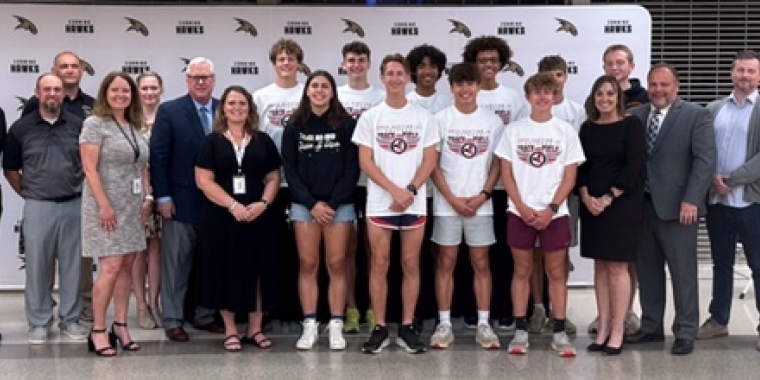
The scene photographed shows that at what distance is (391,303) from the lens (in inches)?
239

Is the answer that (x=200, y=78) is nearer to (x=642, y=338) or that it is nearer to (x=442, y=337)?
(x=442, y=337)

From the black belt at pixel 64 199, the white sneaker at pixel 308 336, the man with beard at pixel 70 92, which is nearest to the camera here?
the white sneaker at pixel 308 336

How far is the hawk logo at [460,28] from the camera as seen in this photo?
7234 millimetres

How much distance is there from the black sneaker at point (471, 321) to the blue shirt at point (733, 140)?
5.21ft

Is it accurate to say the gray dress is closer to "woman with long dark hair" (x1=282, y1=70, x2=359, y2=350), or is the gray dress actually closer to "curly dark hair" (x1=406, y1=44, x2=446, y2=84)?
"woman with long dark hair" (x1=282, y1=70, x2=359, y2=350)

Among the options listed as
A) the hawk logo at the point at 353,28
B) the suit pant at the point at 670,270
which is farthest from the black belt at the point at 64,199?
the suit pant at the point at 670,270

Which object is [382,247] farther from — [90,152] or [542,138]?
[90,152]

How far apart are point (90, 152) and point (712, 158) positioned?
11.1 ft

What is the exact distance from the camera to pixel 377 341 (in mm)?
5527

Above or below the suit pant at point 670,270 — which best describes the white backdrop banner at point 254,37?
above

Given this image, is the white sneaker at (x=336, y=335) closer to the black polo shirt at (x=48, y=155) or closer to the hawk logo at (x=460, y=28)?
the black polo shirt at (x=48, y=155)

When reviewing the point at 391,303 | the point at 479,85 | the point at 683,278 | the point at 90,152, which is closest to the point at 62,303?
the point at 90,152

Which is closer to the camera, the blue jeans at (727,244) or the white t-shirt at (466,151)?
the white t-shirt at (466,151)

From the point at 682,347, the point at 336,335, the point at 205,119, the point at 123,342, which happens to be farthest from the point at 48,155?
the point at 682,347
